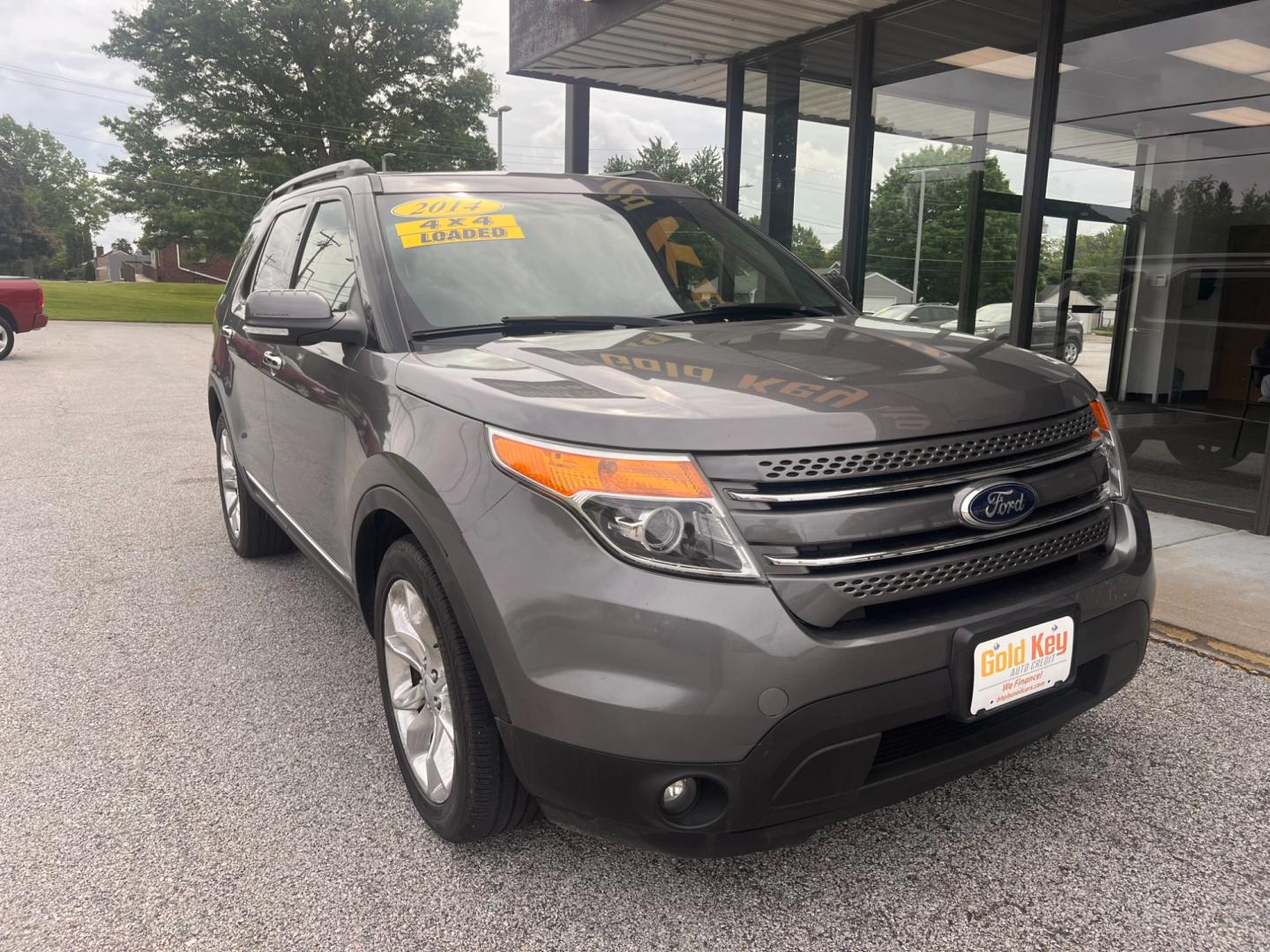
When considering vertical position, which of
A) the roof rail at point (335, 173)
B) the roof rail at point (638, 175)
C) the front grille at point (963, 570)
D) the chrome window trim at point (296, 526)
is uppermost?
the roof rail at point (638, 175)

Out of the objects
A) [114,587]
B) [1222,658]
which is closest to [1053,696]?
[1222,658]

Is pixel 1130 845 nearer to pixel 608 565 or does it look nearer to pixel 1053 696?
pixel 1053 696

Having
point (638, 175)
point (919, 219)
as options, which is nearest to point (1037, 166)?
point (919, 219)

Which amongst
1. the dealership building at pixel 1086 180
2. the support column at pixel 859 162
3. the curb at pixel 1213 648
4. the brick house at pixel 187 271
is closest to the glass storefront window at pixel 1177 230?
the dealership building at pixel 1086 180

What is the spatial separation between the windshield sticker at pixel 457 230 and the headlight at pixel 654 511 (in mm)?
1372

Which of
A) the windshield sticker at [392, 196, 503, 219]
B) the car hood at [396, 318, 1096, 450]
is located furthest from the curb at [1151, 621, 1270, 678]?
the windshield sticker at [392, 196, 503, 219]

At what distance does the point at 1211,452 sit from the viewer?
6262mm

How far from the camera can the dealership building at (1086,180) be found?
19.9ft

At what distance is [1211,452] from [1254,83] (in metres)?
2.29

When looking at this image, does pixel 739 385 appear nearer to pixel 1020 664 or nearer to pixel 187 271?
pixel 1020 664

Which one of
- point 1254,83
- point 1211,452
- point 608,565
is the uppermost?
point 1254,83

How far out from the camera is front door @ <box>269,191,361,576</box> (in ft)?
9.66

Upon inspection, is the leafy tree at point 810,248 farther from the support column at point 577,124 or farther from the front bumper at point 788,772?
the front bumper at point 788,772

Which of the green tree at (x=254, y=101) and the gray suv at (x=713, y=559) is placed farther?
the green tree at (x=254, y=101)
